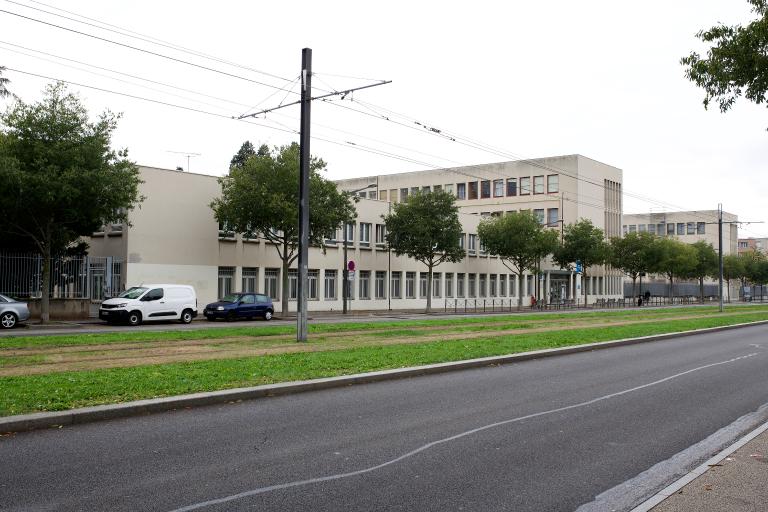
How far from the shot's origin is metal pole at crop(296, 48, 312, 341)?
1866cm

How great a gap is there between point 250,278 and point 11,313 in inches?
701

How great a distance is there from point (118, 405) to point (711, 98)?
1122cm

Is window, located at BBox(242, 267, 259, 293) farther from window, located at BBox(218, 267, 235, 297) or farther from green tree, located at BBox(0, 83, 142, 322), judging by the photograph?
green tree, located at BBox(0, 83, 142, 322)

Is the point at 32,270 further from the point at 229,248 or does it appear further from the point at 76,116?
the point at 229,248

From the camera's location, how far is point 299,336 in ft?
62.2

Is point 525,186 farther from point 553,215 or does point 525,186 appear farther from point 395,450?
point 395,450

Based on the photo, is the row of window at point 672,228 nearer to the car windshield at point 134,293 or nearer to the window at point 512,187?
the window at point 512,187

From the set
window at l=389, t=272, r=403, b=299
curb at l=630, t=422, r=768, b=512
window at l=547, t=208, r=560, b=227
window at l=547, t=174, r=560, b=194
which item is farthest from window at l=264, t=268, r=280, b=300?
window at l=547, t=174, r=560, b=194

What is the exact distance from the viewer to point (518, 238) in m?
57.0

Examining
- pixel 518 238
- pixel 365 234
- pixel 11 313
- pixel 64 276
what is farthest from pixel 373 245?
pixel 11 313

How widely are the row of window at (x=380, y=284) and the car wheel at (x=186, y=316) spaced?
8.50m

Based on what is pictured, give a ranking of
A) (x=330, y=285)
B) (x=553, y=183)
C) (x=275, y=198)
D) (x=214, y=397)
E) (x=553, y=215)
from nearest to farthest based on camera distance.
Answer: (x=214, y=397)
(x=275, y=198)
(x=330, y=285)
(x=553, y=215)
(x=553, y=183)

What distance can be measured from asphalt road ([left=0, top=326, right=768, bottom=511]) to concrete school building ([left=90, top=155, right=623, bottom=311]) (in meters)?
28.4

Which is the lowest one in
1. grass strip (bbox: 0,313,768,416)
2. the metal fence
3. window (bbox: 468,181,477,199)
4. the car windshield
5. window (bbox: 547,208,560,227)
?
grass strip (bbox: 0,313,768,416)
